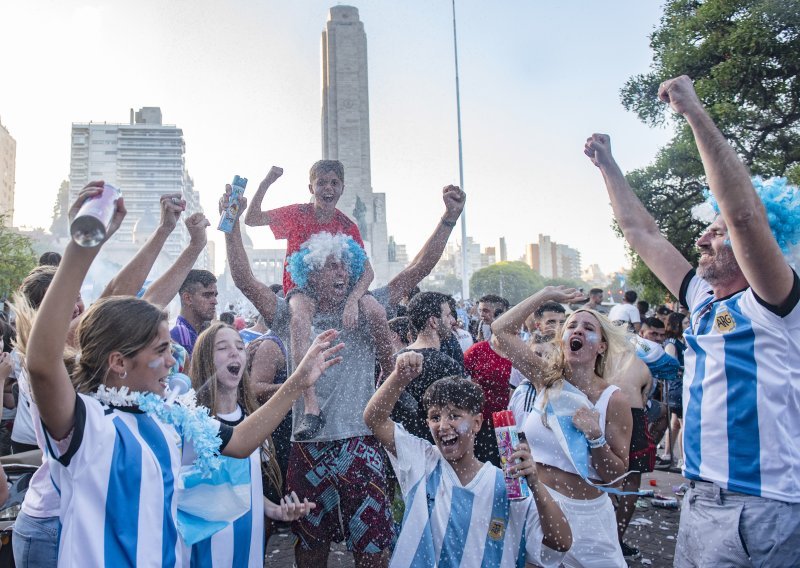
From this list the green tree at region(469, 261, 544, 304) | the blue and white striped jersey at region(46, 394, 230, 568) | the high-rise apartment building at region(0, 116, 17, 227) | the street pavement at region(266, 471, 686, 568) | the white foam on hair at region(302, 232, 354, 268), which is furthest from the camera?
the green tree at region(469, 261, 544, 304)

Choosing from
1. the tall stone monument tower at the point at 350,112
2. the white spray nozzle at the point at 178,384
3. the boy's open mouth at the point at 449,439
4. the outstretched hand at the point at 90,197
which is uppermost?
the tall stone monument tower at the point at 350,112

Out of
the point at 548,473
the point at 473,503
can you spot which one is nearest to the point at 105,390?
the point at 473,503

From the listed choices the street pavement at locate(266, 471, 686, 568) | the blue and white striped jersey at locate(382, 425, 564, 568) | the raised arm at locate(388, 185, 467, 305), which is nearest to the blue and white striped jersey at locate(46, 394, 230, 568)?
the blue and white striped jersey at locate(382, 425, 564, 568)

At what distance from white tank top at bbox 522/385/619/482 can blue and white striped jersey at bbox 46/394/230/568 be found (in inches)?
65.7

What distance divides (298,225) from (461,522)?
211 centimetres

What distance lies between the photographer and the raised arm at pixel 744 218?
2.03 metres

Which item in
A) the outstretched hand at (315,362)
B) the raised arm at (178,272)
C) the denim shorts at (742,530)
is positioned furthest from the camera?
the raised arm at (178,272)

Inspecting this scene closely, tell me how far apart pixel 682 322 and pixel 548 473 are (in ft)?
17.7

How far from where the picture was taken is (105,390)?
6.68 feet

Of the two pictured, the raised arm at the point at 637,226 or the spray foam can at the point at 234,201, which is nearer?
the raised arm at the point at 637,226

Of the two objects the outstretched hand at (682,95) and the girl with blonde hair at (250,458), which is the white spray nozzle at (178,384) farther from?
the outstretched hand at (682,95)

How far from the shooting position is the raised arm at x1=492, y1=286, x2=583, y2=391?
3193 millimetres

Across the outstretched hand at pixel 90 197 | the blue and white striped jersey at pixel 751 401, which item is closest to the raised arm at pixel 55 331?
the outstretched hand at pixel 90 197

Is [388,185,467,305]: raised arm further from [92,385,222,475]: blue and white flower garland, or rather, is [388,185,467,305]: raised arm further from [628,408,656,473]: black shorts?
[628,408,656,473]: black shorts
